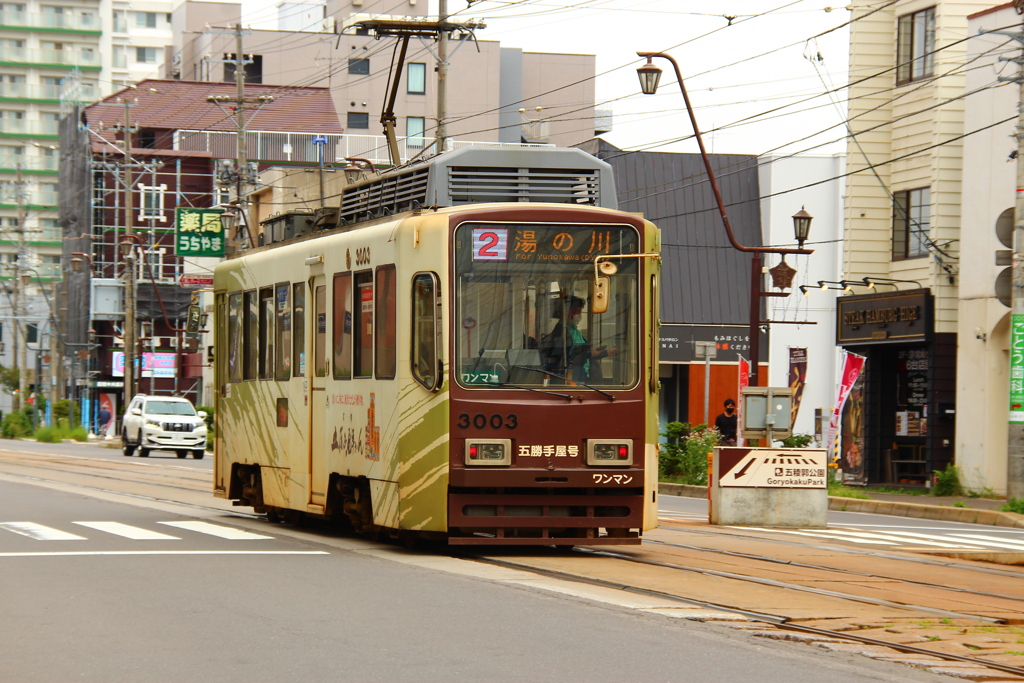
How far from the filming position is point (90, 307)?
77750mm

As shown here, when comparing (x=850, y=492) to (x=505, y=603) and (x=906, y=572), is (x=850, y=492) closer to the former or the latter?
(x=906, y=572)

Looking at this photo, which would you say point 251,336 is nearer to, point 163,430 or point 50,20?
point 163,430

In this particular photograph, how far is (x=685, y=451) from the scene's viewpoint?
2900 cm

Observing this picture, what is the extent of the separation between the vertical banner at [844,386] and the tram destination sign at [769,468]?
44.2 feet

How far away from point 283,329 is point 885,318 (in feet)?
61.1

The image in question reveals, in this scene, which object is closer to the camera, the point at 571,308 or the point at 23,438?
the point at 571,308

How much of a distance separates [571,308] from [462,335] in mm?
997

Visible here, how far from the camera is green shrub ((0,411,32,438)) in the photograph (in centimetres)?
7069

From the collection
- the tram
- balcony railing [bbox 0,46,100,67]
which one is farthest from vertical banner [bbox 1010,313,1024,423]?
Answer: balcony railing [bbox 0,46,100,67]

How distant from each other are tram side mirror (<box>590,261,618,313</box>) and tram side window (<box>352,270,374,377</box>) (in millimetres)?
2362

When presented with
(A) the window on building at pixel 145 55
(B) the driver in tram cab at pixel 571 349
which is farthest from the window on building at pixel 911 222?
(A) the window on building at pixel 145 55

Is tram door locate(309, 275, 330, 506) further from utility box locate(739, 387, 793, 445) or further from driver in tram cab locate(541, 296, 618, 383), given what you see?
utility box locate(739, 387, 793, 445)

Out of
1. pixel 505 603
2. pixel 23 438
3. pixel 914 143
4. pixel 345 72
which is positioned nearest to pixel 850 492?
pixel 914 143

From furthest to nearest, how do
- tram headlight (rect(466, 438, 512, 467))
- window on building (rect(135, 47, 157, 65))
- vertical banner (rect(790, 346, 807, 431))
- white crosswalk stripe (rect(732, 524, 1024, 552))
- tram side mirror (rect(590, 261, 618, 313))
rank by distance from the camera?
window on building (rect(135, 47, 157, 65))
vertical banner (rect(790, 346, 807, 431))
white crosswalk stripe (rect(732, 524, 1024, 552))
tram headlight (rect(466, 438, 512, 467))
tram side mirror (rect(590, 261, 618, 313))
